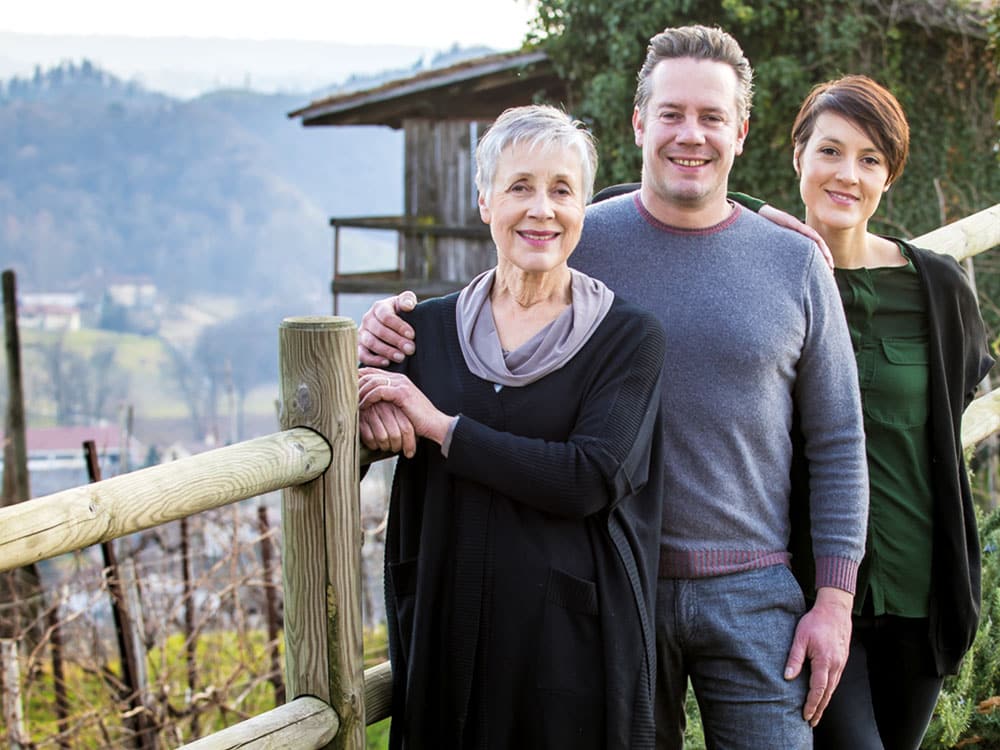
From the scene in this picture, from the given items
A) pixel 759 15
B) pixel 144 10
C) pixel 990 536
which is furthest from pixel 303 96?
pixel 990 536

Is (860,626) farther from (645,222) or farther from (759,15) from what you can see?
(759,15)

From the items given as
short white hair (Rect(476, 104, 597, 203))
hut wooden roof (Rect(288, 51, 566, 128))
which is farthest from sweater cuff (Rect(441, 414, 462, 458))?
hut wooden roof (Rect(288, 51, 566, 128))

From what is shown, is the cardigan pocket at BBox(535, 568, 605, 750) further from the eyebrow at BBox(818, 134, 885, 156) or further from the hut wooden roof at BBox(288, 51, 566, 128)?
the hut wooden roof at BBox(288, 51, 566, 128)

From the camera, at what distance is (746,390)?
222cm

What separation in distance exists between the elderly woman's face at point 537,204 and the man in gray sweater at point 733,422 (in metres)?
0.27

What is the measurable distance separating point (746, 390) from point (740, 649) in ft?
1.63

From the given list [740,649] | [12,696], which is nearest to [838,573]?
[740,649]

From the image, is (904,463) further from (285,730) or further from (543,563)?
(285,730)

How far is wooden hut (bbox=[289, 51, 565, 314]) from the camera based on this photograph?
46.2 ft

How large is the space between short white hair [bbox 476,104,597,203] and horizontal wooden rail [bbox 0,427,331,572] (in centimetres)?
58

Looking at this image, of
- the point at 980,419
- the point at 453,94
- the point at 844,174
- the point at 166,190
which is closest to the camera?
the point at 844,174

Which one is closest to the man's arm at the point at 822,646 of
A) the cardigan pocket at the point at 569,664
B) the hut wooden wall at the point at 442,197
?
the cardigan pocket at the point at 569,664

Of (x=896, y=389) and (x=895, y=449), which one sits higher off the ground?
(x=896, y=389)

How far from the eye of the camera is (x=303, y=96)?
7350cm
